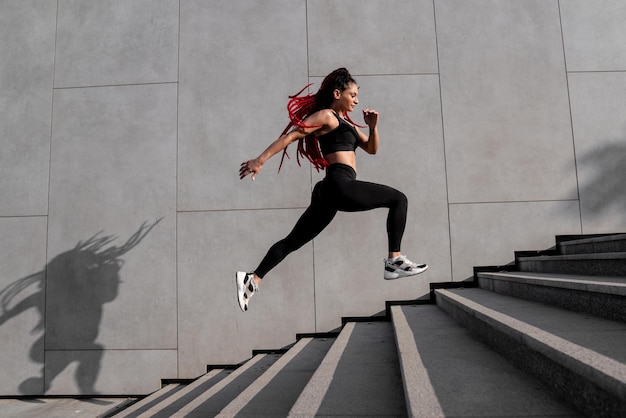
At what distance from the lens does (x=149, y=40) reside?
532cm

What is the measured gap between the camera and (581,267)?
3.03 m

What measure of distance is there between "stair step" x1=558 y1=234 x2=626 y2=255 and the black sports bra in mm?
1872

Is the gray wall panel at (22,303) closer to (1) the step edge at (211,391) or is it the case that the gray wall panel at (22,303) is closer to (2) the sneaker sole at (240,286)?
(1) the step edge at (211,391)

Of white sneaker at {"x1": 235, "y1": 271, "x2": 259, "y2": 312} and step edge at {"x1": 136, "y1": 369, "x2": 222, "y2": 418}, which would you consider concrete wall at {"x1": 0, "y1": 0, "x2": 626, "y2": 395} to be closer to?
step edge at {"x1": 136, "y1": 369, "x2": 222, "y2": 418}

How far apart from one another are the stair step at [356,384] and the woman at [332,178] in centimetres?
55

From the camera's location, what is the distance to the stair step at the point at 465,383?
138cm

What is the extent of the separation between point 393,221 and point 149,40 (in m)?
3.89

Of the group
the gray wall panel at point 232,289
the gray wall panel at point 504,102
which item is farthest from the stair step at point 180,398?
the gray wall panel at point 504,102

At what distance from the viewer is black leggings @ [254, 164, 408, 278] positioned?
3008mm

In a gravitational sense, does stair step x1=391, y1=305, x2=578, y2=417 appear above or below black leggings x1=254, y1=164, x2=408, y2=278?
below

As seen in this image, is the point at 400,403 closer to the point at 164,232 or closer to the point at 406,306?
the point at 406,306

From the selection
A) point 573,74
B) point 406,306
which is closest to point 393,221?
point 406,306

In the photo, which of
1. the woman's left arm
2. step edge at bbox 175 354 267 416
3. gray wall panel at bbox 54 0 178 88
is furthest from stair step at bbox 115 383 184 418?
gray wall panel at bbox 54 0 178 88

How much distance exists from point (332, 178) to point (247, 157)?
2.23m
